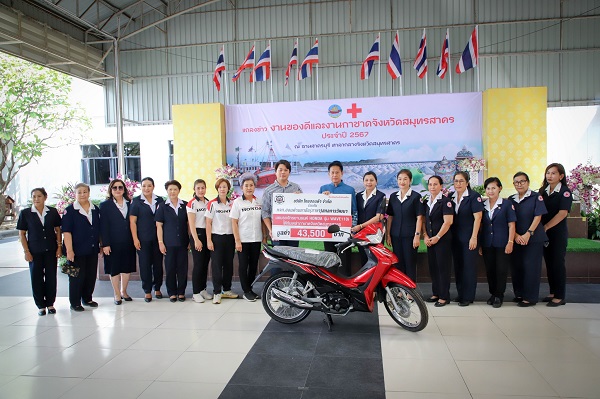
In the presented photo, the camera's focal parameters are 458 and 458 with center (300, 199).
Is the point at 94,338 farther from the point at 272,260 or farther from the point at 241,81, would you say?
the point at 241,81

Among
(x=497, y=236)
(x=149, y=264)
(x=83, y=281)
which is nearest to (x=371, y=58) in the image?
(x=497, y=236)

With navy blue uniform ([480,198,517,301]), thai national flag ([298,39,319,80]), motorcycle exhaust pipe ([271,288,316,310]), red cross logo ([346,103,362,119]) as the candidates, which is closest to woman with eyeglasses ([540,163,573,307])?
navy blue uniform ([480,198,517,301])

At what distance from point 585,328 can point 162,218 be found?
380cm

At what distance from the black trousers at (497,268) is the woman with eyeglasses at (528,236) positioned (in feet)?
0.52

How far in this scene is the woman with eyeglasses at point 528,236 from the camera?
4043mm

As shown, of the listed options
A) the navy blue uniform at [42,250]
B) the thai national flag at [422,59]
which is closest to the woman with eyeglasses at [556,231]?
the navy blue uniform at [42,250]

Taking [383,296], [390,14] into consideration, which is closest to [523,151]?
[390,14]

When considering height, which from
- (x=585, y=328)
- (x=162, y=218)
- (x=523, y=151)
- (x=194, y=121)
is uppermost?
(x=194, y=121)

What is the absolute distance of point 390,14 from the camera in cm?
1316

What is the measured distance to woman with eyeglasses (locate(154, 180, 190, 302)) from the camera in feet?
14.9

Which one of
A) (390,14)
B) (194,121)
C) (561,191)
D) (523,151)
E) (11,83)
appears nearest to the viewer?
(561,191)

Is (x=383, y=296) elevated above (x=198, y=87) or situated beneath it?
situated beneath

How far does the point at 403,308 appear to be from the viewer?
3.57 metres

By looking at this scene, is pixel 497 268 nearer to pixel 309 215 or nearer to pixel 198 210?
pixel 309 215
